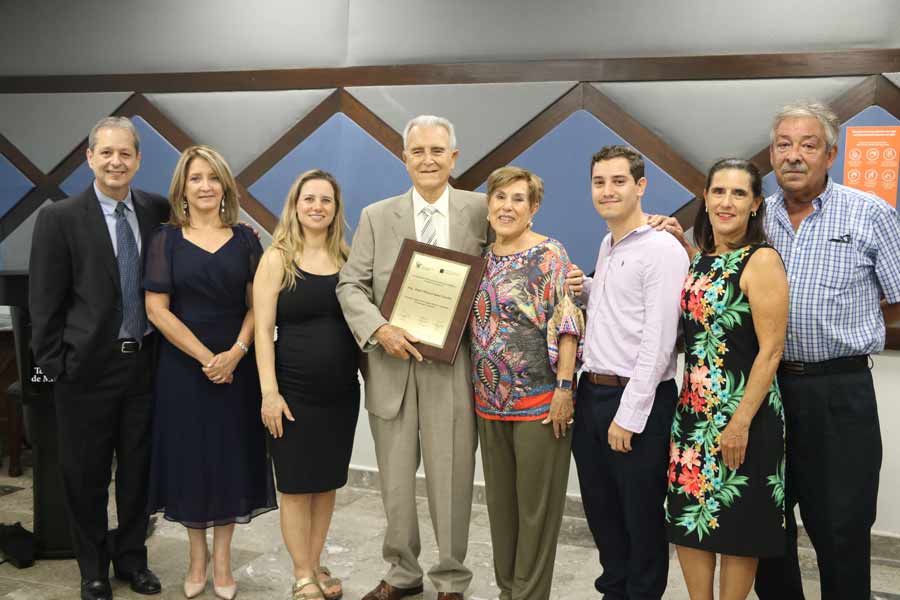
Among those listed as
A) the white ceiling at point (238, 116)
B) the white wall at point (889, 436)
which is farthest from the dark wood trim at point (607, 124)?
the white wall at point (889, 436)

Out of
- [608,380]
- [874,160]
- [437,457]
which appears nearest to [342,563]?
[437,457]

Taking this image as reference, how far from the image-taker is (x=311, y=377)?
9.69 ft

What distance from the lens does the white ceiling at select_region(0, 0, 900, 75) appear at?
3736 mm

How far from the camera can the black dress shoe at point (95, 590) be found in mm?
3146

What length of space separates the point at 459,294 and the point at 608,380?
580 millimetres

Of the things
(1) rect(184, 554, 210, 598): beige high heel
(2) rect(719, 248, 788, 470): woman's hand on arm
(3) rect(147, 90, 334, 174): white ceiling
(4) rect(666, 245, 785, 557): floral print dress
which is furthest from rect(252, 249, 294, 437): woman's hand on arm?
(3) rect(147, 90, 334, 174): white ceiling

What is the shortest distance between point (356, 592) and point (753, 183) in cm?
218

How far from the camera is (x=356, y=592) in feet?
10.8

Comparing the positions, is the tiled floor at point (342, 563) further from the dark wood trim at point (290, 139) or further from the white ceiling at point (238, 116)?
the white ceiling at point (238, 116)

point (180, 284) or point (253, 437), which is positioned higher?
point (180, 284)

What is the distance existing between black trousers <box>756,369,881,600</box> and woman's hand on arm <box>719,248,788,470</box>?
30 cm

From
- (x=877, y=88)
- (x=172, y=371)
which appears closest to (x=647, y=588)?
(x=172, y=371)

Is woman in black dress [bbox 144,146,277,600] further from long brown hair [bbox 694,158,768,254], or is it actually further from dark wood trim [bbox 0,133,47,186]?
dark wood trim [bbox 0,133,47,186]

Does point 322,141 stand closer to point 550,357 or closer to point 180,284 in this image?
point 180,284
